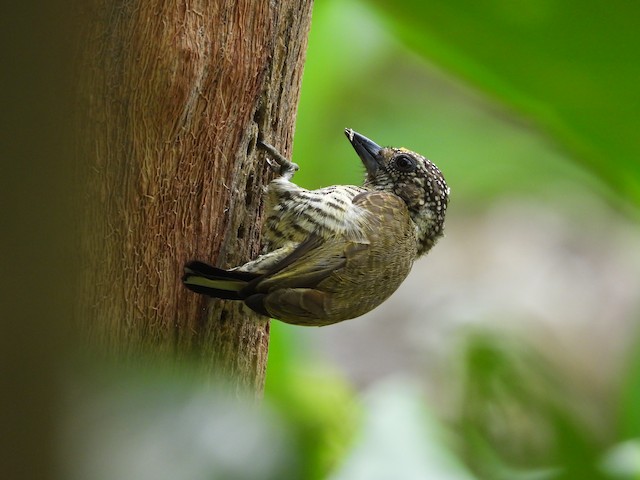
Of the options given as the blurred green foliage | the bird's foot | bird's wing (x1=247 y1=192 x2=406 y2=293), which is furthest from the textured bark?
the blurred green foliage

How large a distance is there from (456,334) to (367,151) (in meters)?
2.20

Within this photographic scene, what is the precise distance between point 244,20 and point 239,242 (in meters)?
0.63

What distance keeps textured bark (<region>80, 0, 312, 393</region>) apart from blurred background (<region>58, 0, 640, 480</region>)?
34 centimetres

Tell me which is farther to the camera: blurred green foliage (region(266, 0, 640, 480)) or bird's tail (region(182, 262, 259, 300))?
bird's tail (region(182, 262, 259, 300))

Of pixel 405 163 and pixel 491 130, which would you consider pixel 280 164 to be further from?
pixel 491 130

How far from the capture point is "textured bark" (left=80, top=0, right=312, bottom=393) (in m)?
1.87

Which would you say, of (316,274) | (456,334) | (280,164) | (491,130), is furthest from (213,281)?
(491,130)

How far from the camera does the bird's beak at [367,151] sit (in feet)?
10.4

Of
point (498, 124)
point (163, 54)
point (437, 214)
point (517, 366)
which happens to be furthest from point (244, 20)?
point (498, 124)

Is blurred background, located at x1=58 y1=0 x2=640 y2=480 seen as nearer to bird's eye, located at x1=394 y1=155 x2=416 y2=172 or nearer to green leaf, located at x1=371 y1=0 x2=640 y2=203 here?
green leaf, located at x1=371 y1=0 x2=640 y2=203

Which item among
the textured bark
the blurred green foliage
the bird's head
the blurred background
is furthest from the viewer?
the bird's head

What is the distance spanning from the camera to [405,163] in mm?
3098

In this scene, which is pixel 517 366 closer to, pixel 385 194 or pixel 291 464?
pixel 291 464

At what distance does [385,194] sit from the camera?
2.89m
